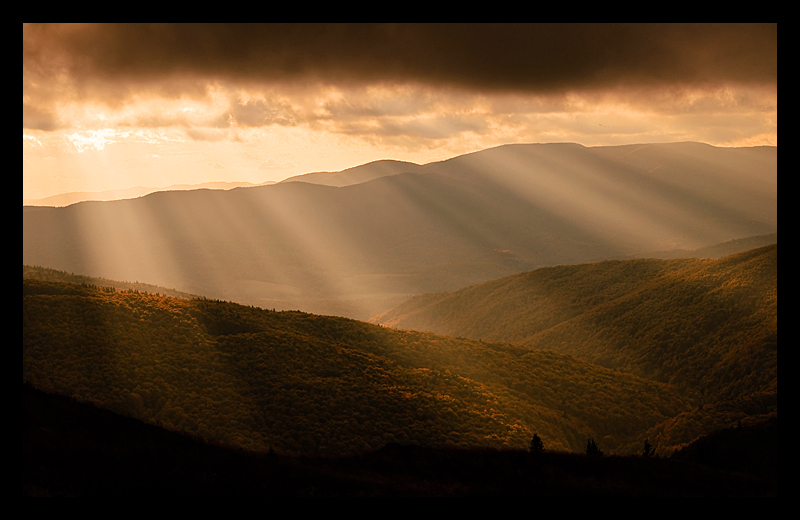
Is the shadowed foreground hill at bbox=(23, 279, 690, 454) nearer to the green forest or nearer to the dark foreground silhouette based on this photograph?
the green forest

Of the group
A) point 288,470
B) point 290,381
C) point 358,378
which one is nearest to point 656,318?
point 358,378

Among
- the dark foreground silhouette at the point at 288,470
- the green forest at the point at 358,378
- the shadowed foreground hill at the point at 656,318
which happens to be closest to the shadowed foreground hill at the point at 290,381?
the green forest at the point at 358,378

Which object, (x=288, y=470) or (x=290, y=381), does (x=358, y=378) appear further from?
(x=288, y=470)

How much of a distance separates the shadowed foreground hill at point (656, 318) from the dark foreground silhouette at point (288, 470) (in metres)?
44.7

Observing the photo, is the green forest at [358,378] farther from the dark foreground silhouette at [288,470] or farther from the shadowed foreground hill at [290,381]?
the dark foreground silhouette at [288,470]

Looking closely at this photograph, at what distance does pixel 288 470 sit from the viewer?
17.4 metres

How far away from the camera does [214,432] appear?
3372cm

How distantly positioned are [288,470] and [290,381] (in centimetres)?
2463

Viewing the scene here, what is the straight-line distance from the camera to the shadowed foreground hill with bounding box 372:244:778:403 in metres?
77.5

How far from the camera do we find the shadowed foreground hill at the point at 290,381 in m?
35.4

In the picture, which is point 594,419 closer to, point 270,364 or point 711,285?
point 270,364

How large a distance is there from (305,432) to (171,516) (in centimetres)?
2235

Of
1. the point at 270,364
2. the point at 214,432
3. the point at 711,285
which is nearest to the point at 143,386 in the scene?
the point at 214,432

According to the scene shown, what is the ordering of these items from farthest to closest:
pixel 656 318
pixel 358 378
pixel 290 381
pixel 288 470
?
pixel 656 318 < pixel 358 378 < pixel 290 381 < pixel 288 470
